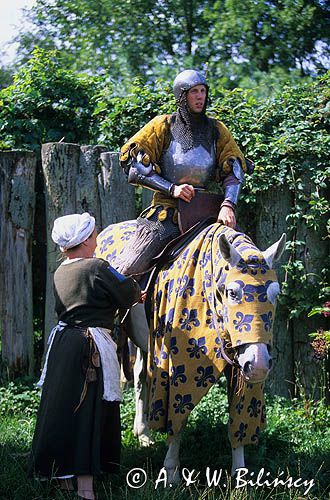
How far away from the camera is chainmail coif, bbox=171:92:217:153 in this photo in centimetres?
539

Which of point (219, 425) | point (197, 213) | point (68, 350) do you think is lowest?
point (219, 425)

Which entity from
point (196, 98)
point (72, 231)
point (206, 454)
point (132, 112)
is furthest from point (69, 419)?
point (132, 112)

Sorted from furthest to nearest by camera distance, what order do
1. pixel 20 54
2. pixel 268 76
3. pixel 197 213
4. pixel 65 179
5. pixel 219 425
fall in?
pixel 20 54 → pixel 268 76 → pixel 65 179 → pixel 219 425 → pixel 197 213

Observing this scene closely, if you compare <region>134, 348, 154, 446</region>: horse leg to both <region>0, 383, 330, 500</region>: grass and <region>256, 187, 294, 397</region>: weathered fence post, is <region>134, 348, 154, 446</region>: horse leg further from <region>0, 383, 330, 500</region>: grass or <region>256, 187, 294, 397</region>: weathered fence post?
<region>256, 187, 294, 397</region>: weathered fence post

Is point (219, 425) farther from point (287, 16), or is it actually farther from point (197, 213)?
point (287, 16)

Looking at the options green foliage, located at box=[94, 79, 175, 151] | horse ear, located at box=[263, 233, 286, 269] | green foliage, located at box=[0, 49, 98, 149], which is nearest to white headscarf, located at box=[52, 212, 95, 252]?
horse ear, located at box=[263, 233, 286, 269]

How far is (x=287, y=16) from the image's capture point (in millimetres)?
17188

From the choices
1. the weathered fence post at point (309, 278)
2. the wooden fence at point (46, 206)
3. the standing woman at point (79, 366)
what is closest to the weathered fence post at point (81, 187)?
the wooden fence at point (46, 206)

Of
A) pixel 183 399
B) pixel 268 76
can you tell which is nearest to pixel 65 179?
pixel 183 399

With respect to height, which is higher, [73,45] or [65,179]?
[73,45]

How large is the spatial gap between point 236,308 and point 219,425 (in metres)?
2.03

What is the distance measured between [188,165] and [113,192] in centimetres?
194

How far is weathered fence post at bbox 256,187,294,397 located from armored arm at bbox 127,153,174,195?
74.9 inches

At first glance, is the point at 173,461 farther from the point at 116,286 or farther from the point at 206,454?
the point at 116,286
